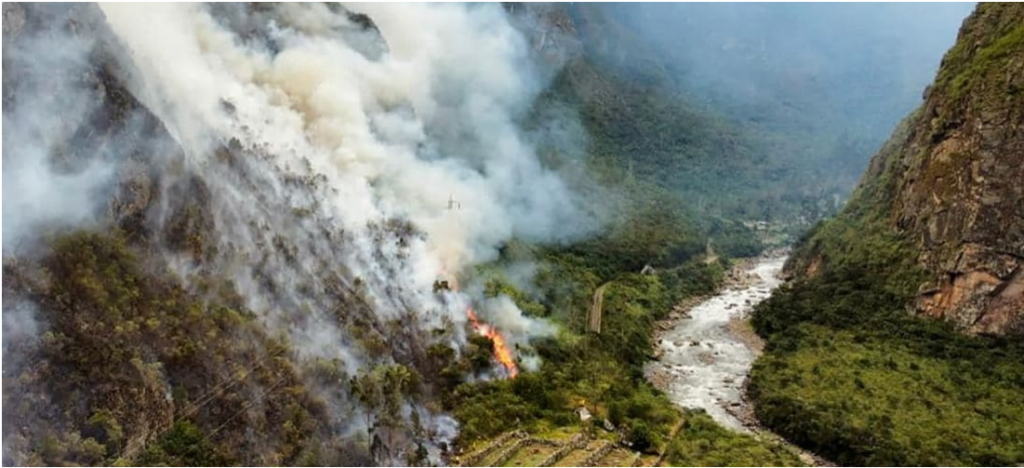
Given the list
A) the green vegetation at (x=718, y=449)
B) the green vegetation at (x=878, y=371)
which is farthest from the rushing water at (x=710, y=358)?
the green vegetation at (x=718, y=449)

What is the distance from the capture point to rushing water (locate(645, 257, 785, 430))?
169 ft

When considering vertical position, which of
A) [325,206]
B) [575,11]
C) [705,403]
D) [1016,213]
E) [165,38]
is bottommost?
[705,403]

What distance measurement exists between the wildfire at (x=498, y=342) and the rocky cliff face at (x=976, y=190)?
3155 cm

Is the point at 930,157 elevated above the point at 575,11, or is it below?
below

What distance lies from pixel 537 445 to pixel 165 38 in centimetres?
2542

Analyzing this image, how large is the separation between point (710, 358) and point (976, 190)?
68.7ft

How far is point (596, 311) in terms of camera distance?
63125 mm

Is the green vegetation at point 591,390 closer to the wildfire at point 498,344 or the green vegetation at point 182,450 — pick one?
the wildfire at point 498,344

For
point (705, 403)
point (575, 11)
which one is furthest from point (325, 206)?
point (575, 11)

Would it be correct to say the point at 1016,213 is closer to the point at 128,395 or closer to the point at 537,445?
the point at 537,445

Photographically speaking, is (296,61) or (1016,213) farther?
(1016,213)

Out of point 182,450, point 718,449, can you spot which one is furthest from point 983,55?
point 182,450

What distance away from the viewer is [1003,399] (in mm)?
49562

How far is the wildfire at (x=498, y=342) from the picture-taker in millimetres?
45156
